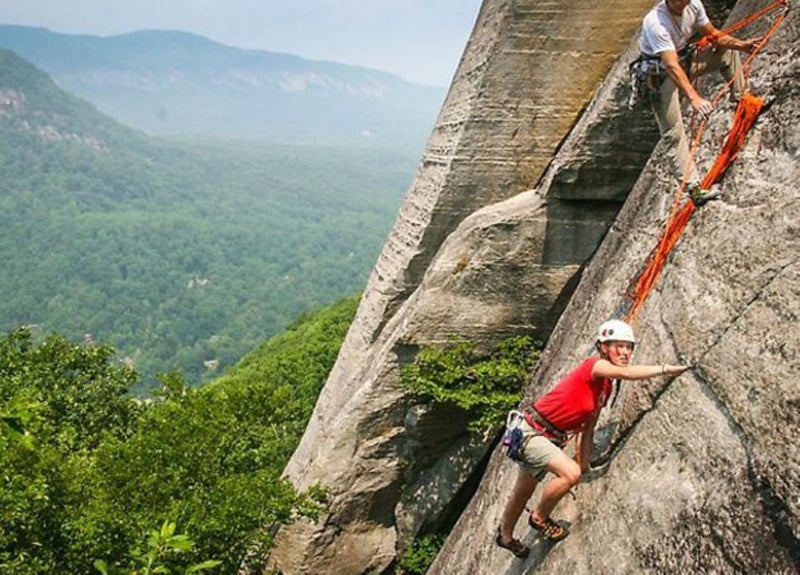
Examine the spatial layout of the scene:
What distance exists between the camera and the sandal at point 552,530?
22.8 feet

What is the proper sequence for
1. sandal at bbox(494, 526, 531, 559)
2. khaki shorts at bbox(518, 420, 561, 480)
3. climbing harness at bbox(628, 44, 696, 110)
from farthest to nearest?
climbing harness at bbox(628, 44, 696, 110)
sandal at bbox(494, 526, 531, 559)
khaki shorts at bbox(518, 420, 561, 480)

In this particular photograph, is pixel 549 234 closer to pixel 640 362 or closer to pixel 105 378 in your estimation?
pixel 640 362

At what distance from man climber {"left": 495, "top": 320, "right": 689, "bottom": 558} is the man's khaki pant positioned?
2.50m

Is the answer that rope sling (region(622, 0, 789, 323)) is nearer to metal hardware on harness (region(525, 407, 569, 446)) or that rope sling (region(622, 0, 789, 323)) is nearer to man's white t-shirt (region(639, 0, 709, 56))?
man's white t-shirt (region(639, 0, 709, 56))

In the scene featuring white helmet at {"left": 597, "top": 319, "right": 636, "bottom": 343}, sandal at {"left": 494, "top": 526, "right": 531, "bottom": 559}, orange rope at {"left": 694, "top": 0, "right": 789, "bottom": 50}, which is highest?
orange rope at {"left": 694, "top": 0, "right": 789, "bottom": 50}

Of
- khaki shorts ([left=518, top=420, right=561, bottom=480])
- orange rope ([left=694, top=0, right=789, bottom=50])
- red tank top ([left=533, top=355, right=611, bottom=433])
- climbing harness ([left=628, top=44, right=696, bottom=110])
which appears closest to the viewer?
red tank top ([left=533, top=355, right=611, bottom=433])

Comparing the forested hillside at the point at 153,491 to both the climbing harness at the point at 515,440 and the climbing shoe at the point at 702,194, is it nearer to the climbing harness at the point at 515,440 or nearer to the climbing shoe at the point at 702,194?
Result: the climbing harness at the point at 515,440

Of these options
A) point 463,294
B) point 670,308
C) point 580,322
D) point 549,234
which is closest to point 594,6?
point 549,234

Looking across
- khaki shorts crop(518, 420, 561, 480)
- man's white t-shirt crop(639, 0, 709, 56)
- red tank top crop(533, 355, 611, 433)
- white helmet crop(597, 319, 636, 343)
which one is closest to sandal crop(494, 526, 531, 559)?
khaki shorts crop(518, 420, 561, 480)

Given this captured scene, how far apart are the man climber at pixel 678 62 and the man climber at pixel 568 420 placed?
6.60 feet

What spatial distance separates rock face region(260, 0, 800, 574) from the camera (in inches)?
Result: 221

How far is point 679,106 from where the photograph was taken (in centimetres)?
834

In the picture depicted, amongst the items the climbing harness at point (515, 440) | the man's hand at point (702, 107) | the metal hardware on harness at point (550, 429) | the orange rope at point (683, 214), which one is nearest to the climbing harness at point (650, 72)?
the man's hand at point (702, 107)

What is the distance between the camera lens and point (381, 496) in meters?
15.0
